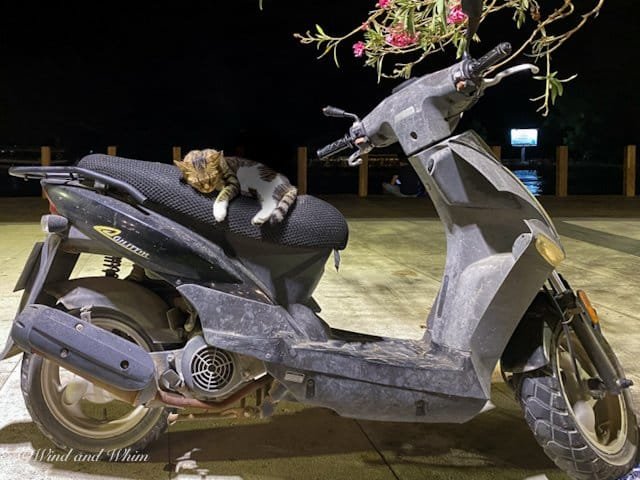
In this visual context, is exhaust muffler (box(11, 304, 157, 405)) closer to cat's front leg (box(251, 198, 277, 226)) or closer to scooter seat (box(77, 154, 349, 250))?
scooter seat (box(77, 154, 349, 250))

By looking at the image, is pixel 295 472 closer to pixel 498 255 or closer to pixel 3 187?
pixel 498 255

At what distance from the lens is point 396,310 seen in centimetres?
611

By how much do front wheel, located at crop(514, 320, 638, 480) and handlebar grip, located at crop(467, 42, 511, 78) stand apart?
108 cm

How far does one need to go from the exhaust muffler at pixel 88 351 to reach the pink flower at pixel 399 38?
216 cm

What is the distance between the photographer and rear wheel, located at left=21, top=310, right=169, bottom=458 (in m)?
3.20

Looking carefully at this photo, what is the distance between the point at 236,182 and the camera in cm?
312

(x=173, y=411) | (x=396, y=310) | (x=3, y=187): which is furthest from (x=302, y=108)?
(x=173, y=411)

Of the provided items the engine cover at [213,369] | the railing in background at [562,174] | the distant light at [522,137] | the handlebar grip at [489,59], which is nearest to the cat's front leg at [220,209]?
the engine cover at [213,369]

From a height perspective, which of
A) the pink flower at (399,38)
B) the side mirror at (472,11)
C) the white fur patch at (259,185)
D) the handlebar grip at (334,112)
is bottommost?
the white fur patch at (259,185)

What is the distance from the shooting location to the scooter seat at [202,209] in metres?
3.06

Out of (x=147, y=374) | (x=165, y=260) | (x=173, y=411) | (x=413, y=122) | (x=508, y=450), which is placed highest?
(x=413, y=122)

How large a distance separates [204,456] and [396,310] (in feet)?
9.64

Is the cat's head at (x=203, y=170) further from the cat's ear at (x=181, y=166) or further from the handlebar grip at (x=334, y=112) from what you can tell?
the handlebar grip at (x=334, y=112)

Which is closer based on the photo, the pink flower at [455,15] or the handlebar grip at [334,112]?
the handlebar grip at [334,112]
